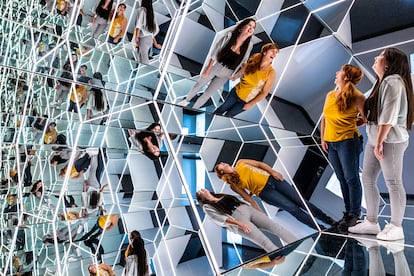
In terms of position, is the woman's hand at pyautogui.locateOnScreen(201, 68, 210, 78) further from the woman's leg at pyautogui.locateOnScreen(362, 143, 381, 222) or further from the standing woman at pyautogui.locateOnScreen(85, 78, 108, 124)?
the woman's leg at pyautogui.locateOnScreen(362, 143, 381, 222)

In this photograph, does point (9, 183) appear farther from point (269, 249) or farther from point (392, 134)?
point (392, 134)

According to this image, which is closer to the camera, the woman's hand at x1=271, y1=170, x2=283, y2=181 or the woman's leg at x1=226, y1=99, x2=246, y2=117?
the woman's hand at x1=271, y1=170, x2=283, y2=181

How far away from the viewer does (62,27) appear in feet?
7.09

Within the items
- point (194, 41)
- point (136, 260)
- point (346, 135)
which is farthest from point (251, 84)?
point (136, 260)

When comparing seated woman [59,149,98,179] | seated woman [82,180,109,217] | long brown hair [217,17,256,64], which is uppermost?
long brown hair [217,17,256,64]

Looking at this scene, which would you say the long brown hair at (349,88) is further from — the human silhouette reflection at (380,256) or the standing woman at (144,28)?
the standing woman at (144,28)

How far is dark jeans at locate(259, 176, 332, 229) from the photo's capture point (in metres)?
2.22

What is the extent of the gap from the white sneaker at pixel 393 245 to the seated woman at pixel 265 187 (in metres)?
0.44

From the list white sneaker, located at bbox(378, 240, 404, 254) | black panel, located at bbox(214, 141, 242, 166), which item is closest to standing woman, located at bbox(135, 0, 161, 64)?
black panel, located at bbox(214, 141, 242, 166)

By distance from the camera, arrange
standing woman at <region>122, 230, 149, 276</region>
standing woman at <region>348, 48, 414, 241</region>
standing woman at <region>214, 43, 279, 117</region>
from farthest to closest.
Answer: standing woman at <region>214, 43, 279, 117</region>, standing woman at <region>348, 48, 414, 241</region>, standing woman at <region>122, 230, 149, 276</region>

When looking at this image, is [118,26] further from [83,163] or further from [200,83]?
[83,163]

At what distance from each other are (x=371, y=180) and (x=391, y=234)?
1.19 ft

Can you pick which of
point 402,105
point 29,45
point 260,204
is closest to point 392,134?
point 402,105

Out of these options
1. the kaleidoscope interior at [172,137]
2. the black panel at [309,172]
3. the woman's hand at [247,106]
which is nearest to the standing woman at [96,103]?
the kaleidoscope interior at [172,137]
